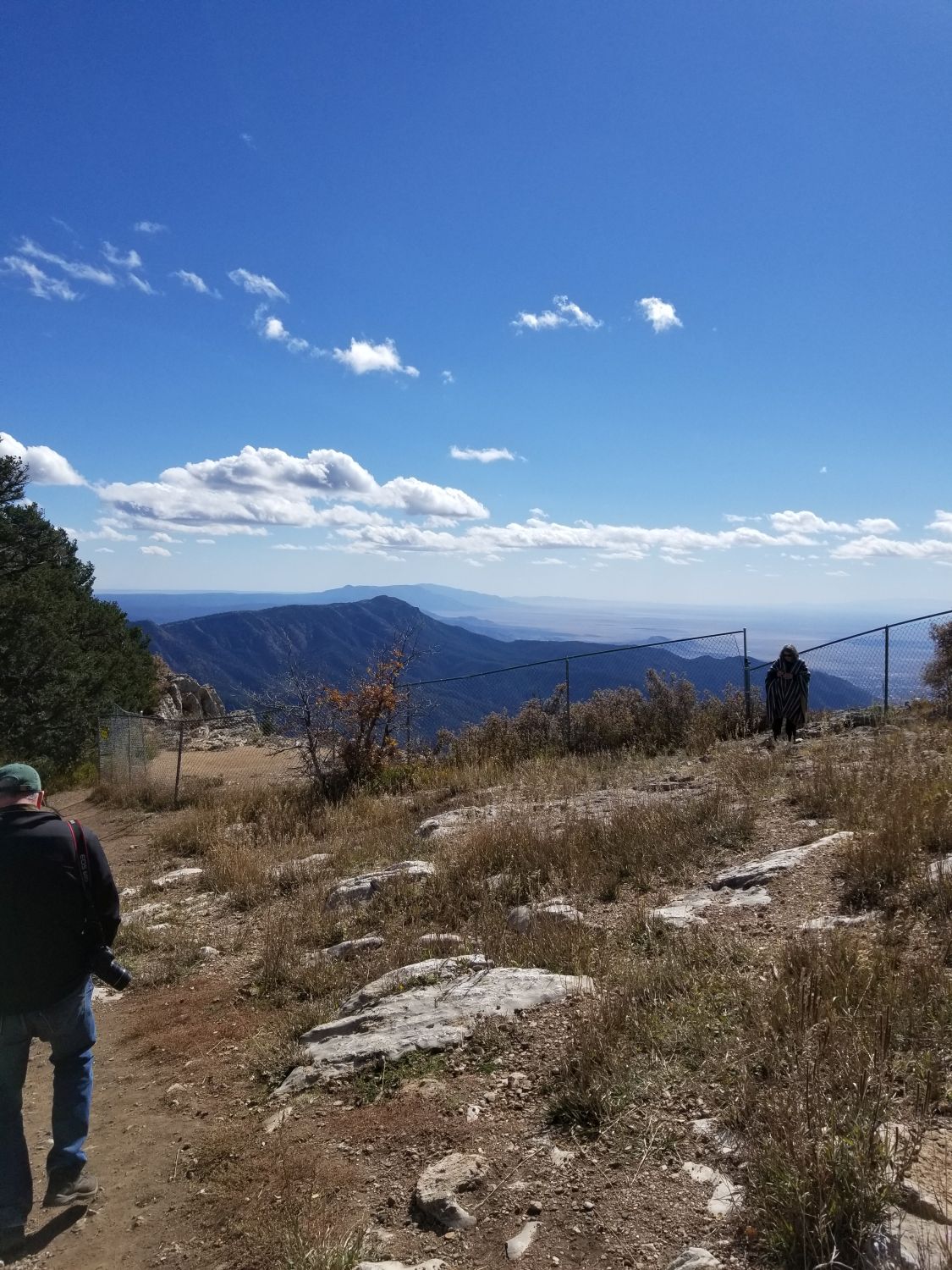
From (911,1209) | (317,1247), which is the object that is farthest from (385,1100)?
(911,1209)

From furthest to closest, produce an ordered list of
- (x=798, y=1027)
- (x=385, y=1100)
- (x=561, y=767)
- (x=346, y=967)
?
(x=561, y=767) → (x=346, y=967) → (x=385, y=1100) → (x=798, y=1027)

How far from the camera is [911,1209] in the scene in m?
2.39

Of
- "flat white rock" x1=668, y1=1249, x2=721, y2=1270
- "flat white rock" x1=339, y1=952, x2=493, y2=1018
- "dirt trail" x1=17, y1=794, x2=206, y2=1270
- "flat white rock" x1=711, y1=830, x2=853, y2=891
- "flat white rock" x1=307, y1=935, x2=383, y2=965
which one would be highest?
"flat white rock" x1=711, y1=830, x2=853, y2=891

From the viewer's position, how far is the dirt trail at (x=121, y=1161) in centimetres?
332

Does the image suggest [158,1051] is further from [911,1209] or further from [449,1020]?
[911,1209]

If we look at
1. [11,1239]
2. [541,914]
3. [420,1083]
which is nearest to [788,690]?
[541,914]

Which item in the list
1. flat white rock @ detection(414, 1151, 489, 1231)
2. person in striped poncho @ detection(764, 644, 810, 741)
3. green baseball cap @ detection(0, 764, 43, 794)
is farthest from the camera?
person in striped poncho @ detection(764, 644, 810, 741)

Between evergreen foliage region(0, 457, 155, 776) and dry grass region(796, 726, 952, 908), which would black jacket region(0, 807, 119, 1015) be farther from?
evergreen foliage region(0, 457, 155, 776)

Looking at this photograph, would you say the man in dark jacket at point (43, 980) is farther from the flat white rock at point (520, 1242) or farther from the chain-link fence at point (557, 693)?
the chain-link fence at point (557, 693)

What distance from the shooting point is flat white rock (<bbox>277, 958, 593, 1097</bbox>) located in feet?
13.9

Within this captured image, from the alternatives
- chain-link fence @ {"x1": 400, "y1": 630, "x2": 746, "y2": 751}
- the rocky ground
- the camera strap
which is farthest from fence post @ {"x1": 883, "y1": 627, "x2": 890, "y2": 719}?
the camera strap

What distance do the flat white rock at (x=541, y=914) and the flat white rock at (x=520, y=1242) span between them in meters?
2.73

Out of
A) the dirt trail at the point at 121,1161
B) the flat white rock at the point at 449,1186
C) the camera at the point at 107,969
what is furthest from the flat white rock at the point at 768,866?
the camera at the point at 107,969

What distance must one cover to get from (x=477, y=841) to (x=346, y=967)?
214cm
